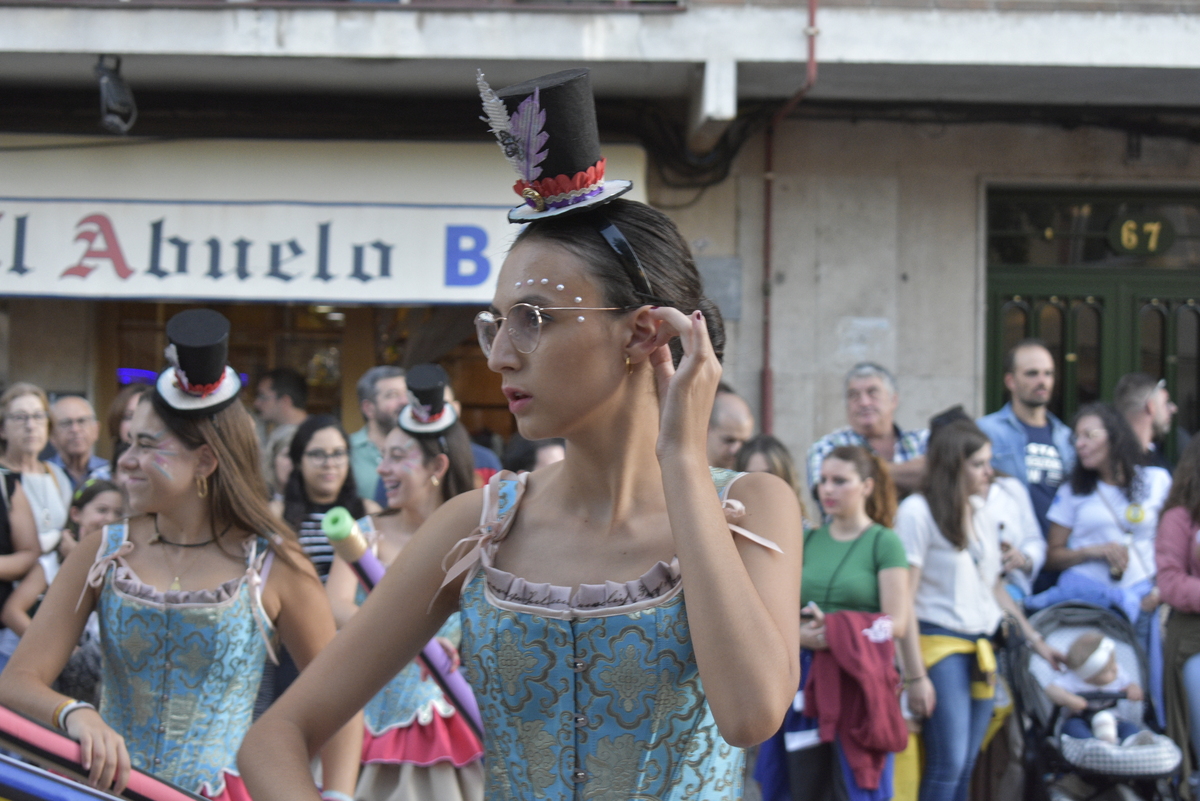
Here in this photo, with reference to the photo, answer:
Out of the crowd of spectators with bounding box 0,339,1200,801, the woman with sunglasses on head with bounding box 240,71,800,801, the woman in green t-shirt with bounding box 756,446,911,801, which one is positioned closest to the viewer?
the woman with sunglasses on head with bounding box 240,71,800,801

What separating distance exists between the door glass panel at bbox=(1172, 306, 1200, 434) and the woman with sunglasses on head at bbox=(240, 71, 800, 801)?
764cm

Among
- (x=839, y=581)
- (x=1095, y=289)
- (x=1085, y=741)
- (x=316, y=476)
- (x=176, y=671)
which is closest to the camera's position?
(x=176, y=671)

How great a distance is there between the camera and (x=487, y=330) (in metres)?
1.76

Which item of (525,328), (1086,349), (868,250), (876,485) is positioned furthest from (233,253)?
(525,328)

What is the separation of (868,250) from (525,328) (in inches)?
264

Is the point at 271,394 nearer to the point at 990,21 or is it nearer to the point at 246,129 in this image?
the point at 246,129

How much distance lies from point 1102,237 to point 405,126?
16.8 ft

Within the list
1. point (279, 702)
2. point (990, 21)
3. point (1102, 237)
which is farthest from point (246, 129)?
point (279, 702)

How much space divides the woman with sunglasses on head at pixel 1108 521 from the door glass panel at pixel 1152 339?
2526 millimetres

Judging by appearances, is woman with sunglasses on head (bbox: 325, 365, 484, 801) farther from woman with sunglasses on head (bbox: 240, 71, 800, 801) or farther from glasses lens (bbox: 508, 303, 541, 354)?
glasses lens (bbox: 508, 303, 541, 354)

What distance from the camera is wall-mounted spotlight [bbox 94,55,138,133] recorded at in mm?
7043

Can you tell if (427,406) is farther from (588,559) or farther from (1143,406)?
(1143,406)

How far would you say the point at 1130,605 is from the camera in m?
5.60

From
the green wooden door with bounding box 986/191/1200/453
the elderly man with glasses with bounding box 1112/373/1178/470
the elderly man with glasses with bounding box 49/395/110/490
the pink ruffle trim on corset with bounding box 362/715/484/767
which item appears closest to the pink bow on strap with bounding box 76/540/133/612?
the pink ruffle trim on corset with bounding box 362/715/484/767
